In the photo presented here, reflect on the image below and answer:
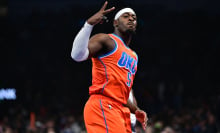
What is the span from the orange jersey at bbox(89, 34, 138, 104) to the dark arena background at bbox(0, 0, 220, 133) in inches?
559

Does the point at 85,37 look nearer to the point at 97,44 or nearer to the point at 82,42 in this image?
the point at 82,42

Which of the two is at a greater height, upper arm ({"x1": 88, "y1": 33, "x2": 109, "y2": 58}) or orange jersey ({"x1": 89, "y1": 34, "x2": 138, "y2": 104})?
upper arm ({"x1": 88, "y1": 33, "x2": 109, "y2": 58})

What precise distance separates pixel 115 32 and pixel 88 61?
622 inches

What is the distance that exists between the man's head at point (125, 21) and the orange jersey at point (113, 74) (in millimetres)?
186

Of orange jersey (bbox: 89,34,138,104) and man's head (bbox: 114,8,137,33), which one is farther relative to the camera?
man's head (bbox: 114,8,137,33)

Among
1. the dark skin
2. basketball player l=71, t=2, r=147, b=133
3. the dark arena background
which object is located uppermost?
the dark skin

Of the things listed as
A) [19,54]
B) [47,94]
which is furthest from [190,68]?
[19,54]

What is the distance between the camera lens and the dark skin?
353 centimetres

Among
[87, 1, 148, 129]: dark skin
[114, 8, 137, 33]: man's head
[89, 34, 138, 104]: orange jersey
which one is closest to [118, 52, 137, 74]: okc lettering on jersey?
[89, 34, 138, 104]: orange jersey

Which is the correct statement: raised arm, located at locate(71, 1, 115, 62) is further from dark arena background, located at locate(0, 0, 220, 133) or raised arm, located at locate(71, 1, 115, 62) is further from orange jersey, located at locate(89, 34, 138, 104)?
dark arena background, located at locate(0, 0, 220, 133)

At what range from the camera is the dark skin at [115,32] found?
3.53 metres

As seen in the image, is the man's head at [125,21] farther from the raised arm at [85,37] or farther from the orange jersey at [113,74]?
the raised arm at [85,37]

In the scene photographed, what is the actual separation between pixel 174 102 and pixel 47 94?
6.91 m

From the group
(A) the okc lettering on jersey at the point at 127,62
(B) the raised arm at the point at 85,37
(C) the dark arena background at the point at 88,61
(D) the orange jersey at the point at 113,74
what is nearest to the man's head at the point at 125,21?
(D) the orange jersey at the point at 113,74
